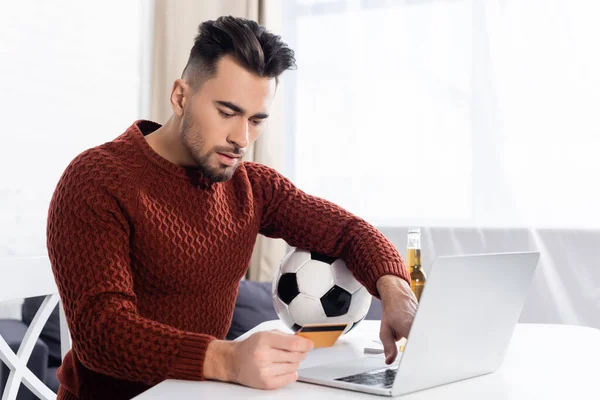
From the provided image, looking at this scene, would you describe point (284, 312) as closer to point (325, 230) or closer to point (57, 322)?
point (325, 230)

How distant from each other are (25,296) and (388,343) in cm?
82

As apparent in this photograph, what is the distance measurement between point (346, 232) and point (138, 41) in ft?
7.41

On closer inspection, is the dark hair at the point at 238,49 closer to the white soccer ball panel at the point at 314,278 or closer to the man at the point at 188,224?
the man at the point at 188,224

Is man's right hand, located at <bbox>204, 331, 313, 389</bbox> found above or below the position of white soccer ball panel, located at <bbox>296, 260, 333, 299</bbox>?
above

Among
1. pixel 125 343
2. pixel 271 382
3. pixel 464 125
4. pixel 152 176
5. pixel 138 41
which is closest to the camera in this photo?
pixel 271 382

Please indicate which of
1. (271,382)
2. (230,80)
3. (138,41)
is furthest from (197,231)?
(138,41)

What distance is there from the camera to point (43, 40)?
301 cm

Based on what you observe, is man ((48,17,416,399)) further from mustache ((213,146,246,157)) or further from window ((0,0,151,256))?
window ((0,0,151,256))

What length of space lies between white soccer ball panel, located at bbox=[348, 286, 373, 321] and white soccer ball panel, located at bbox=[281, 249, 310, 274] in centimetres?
13

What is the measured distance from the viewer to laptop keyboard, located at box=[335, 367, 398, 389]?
38.9 inches

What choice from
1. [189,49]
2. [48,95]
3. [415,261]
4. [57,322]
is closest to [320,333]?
[415,261]

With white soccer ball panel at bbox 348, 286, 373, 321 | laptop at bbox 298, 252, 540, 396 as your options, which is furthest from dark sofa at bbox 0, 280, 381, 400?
laptop at bbox 298, 252, 540, 396

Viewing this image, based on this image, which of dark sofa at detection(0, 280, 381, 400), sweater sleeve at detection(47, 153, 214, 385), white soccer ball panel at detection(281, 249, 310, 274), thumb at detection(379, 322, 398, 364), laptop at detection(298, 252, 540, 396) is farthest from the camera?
dark sofa at detection(0, 280, 381, 400)

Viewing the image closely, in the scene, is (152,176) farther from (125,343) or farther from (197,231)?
(125,343)
